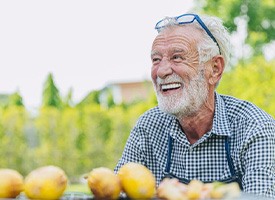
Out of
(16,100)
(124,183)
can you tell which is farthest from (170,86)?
(16,100)

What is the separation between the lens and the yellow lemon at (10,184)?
1587 mm

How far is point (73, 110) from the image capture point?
50.6 ft

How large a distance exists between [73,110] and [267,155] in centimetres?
1327

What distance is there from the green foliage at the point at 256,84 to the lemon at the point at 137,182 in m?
7.94

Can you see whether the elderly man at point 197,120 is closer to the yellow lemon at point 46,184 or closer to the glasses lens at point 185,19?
the glasses lens at point 185,19

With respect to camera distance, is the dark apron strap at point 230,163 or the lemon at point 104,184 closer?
the lemon at point 104,184

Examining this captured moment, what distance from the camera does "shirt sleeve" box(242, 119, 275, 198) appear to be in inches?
88.8

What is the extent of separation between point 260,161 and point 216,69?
513mm

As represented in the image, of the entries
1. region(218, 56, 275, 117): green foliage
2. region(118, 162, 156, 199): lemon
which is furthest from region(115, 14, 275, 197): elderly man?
region(218, 56, 275, 117): green foliage

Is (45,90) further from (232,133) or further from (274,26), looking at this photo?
(232,133)

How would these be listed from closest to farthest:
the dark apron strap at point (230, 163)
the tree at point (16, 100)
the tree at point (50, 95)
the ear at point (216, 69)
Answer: the dark apron strap at point (230, 163) < the ear at point (216, 69) < the tree at point (16, 100) < the tree at point (50, 95)

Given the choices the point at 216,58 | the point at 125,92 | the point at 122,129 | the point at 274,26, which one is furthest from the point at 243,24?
the point at 125,92

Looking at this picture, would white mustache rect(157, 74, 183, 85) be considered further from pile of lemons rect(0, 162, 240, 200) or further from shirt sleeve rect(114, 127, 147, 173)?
pile of lemons rect(0, 162, 240, 200)

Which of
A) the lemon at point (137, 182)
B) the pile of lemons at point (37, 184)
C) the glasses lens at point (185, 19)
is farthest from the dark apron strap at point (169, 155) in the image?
the pile of lemons at point (37, 184)
